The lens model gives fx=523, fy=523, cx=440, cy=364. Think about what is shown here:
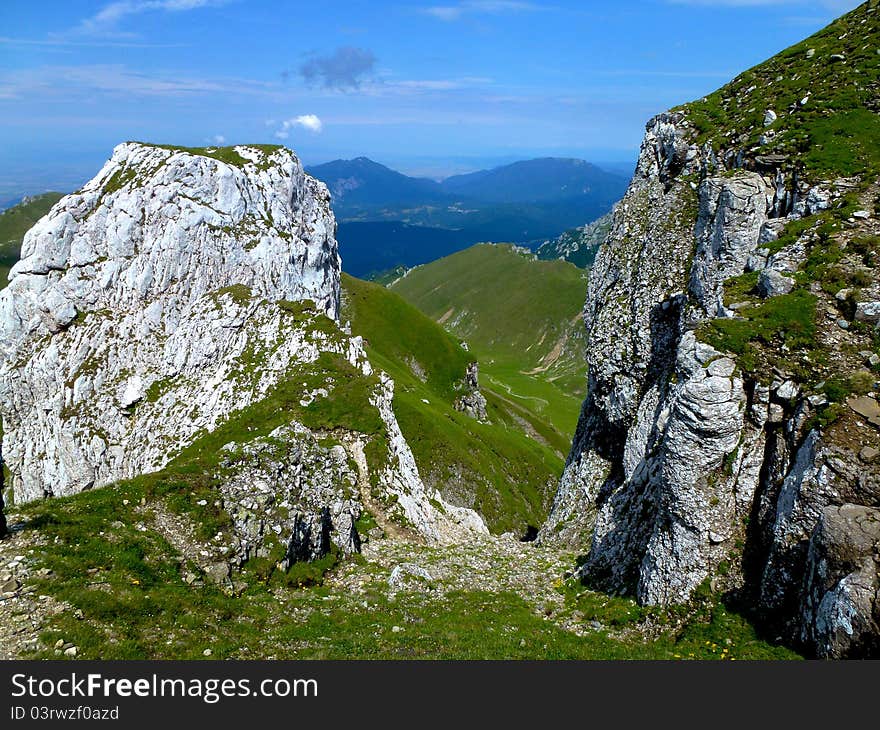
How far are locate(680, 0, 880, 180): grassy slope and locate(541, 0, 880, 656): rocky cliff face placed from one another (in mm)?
918

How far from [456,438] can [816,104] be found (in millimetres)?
68534

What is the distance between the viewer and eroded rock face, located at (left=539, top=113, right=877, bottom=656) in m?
15.7

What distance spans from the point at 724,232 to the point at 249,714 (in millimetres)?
33981

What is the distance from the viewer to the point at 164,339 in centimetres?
6031

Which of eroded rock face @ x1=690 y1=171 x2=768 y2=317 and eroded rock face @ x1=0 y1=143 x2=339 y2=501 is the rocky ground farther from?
eroded rock face @ x1=690 y1=171 x2=768 y2=317

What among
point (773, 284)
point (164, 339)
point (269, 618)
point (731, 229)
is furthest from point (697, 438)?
point (164, 339)

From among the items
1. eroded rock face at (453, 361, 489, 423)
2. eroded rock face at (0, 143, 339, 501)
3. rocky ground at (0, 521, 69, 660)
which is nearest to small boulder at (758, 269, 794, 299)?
rocky ground at (0, 521, 69, 660)

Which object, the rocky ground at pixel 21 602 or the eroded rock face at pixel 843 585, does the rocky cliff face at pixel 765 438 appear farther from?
the rocky ground at pixel 21 602

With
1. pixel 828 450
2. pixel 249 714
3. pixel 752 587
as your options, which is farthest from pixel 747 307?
pixel 249 714

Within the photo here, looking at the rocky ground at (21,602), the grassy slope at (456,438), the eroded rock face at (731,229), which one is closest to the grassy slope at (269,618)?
the rocky ground at (21,602)

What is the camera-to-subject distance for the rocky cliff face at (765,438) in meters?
14.8

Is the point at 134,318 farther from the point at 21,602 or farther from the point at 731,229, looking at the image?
the point at 731,229

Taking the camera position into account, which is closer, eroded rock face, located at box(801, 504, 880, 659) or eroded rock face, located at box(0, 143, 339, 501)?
eroded rock face, located at box(801, 504, 880, 659)

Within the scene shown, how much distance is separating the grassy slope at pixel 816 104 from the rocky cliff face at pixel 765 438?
0.92m
